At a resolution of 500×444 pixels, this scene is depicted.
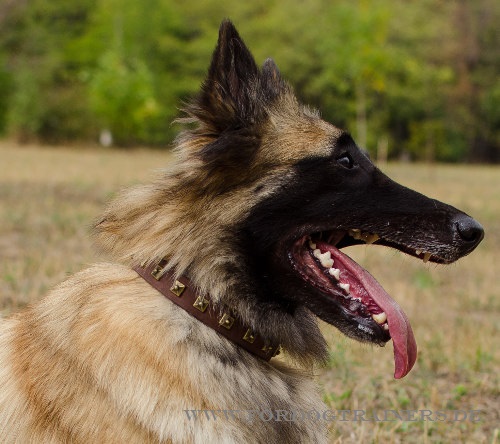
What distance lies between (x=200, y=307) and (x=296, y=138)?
2.68 feet

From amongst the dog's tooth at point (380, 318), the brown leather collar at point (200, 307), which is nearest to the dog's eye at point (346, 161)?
the dog's tooth at point (380, 318)

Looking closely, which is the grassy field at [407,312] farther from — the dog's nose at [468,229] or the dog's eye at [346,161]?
the dog's nose at [468,229]

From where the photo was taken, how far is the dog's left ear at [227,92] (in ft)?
9.23

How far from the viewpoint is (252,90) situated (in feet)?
9.56

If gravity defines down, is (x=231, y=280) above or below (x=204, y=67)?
above

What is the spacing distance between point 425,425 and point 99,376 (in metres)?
2.07

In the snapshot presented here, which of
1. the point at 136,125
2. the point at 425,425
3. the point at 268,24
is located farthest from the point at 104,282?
the point at 268,24

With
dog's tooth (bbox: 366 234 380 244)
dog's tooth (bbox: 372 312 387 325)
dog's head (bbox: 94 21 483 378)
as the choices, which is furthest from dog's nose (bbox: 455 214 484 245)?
dog's tooth (bbox: 372 312 387 325)

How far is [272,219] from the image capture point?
283 cm

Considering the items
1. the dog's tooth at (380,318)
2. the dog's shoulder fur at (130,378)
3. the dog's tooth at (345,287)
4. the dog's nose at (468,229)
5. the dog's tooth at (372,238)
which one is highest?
the dog's nose at (468,229)

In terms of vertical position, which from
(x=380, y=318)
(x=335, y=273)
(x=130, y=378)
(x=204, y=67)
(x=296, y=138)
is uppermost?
(x=296, y=138)

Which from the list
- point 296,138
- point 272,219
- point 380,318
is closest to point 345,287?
point 380,318

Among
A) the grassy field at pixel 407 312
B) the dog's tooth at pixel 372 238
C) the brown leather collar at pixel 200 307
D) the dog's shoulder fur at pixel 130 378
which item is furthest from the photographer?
the grassy field at pixel 407 312

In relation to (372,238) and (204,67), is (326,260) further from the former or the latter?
(204,67)
